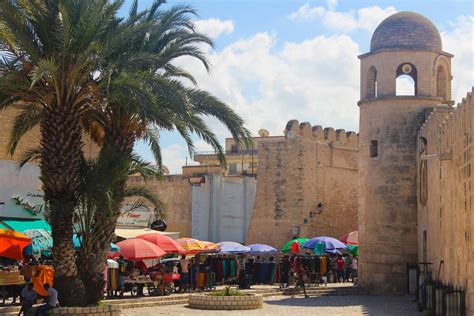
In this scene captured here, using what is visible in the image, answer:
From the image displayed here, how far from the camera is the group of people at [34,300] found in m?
12.8

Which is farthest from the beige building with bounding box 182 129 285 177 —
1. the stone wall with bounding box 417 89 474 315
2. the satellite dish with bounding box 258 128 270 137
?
the stone wall with bounding box 417 89 474 315

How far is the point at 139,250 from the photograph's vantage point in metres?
18.6

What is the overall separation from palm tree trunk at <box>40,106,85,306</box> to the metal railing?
6683 millimetres

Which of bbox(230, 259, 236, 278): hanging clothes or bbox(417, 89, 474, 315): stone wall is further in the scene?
bbox(230, 259, 236, 278): hanging clothes

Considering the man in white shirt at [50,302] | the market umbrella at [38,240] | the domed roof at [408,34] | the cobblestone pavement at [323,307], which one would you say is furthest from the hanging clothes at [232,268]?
the man in white shirt at [50,302]

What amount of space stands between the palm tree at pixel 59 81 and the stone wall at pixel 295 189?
18670 millimetres

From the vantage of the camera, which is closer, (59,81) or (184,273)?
(59,81)

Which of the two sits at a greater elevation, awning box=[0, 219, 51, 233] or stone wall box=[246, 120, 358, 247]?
stone wall box=[246, 120, 358, 247]

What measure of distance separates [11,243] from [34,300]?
2.23 m

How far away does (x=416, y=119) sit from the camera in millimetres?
22062

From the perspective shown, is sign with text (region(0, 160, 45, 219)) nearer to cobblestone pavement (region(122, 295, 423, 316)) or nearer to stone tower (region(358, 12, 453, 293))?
cobblestone pavement (region(122, 295, 423, 316))

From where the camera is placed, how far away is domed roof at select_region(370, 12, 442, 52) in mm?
22641

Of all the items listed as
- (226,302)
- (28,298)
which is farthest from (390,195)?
(28,298)

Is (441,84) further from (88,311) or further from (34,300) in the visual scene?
(34,300)
